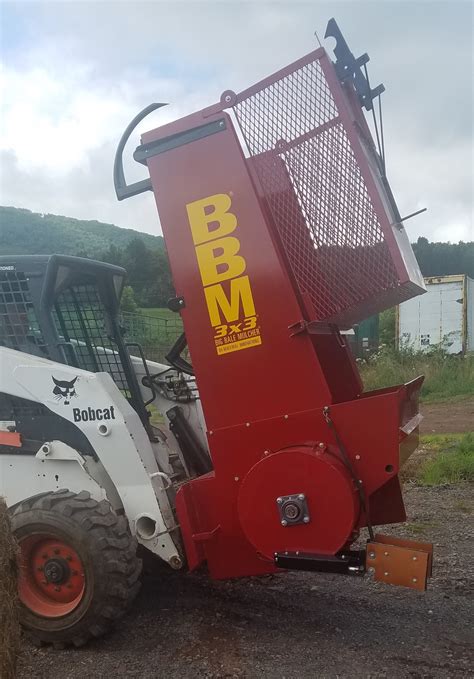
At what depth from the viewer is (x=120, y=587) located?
3.72 meters

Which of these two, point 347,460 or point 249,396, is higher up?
point 249,396

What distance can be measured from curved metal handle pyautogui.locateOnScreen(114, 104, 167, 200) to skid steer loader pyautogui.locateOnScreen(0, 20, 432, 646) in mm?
13

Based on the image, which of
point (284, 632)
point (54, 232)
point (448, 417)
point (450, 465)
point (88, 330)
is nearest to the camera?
point (284, 632)

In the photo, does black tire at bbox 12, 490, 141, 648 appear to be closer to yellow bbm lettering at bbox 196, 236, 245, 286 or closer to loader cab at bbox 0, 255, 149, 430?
loader cab at bbox 0, 255, 149, 430

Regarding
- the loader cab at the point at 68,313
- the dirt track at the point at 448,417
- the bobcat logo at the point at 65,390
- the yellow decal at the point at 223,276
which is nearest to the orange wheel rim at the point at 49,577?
the bobcat logo at the point at 65,390

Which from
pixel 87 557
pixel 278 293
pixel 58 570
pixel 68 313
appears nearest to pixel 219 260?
pixel 278 293

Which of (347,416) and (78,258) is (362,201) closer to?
(347,416)

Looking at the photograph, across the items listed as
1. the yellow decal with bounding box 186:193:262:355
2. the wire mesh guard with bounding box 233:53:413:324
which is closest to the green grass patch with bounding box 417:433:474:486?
the wire mesh guard with bounding box 233:53:413:324

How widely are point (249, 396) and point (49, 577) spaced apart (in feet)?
4.88

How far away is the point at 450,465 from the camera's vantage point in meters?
7.94

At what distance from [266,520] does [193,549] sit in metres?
0.49

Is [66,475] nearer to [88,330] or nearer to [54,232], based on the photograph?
[88,330]

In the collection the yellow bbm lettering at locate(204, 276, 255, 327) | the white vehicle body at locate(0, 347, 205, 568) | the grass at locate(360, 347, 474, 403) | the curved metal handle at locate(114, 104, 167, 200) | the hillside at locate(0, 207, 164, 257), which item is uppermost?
the hillside at locate(0, 207, 164, 257)

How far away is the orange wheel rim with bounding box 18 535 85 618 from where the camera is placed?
3.86 meters
